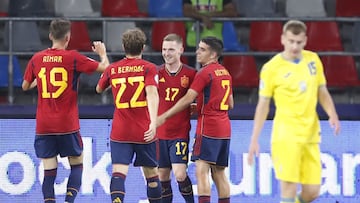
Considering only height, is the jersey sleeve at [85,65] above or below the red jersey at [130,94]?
above

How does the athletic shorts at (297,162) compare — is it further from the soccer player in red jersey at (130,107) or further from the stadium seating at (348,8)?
the stadium seating at (348,8)

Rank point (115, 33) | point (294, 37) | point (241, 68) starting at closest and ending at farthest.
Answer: point (294, 37)
point (241, 68)
point (115, 33)

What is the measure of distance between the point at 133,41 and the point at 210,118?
4.33ft

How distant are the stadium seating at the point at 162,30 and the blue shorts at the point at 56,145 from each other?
3.89 m

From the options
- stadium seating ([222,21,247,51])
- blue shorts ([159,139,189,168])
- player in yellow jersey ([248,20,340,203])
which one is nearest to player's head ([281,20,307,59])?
player in yellow jersey ([248,20,340,203])

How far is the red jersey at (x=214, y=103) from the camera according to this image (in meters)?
12.5

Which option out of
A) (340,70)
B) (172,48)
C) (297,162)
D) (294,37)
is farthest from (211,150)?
(340,70)

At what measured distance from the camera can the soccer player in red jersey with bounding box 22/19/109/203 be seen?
40.1 feet

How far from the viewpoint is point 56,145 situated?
12.4 m

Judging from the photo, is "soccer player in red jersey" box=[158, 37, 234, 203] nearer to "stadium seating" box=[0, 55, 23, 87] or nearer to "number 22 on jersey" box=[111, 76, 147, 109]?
"number 22 on jersey" box=[111, 76, 147, 109]

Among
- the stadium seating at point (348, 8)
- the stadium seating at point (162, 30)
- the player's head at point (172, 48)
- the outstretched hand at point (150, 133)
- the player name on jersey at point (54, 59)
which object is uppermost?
the stadium seating at point (348, 8)

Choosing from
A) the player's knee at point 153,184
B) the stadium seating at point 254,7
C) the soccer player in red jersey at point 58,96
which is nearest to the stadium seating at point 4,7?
the stadium seating at point 254,7

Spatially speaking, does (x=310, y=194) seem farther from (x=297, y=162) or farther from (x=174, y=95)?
(x=174, y=95)

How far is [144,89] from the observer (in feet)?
39.0
